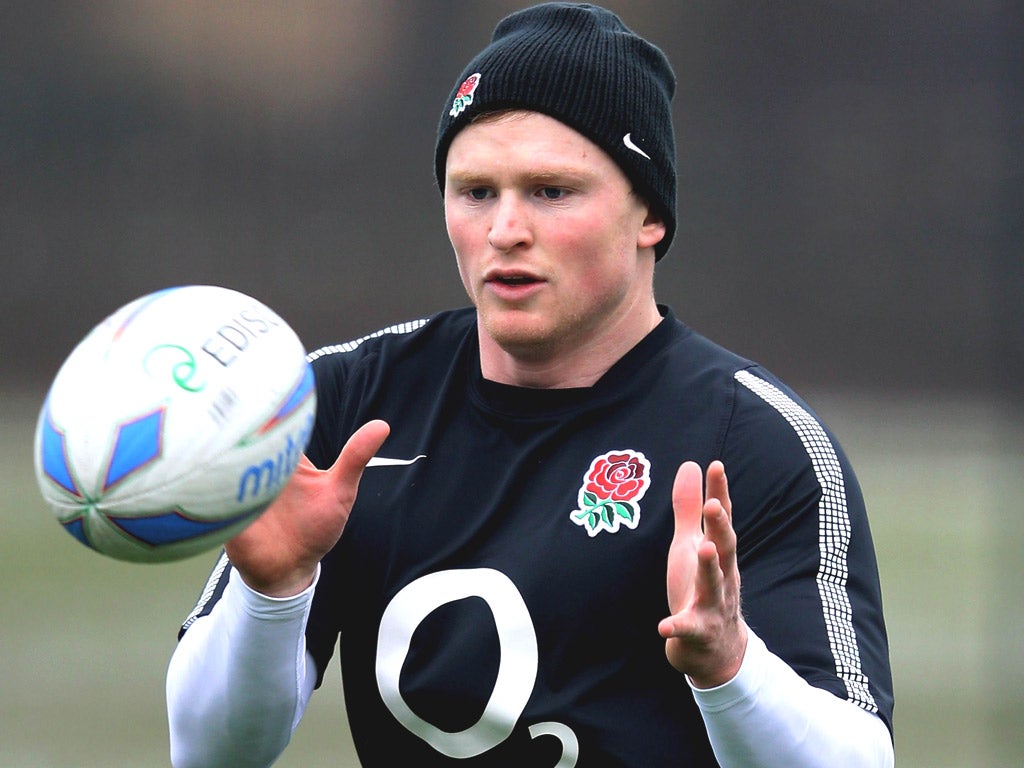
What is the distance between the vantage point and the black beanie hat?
2.27 metres

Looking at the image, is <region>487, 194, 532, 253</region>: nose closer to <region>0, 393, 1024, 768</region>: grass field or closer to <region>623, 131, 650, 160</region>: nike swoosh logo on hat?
<region>623, 131, 650, 160</region>: nike swoosh logo on hat

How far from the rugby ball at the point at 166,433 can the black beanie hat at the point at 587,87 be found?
1.95ft

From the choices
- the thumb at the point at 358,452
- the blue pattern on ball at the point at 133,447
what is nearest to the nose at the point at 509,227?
the thumb at the point at 358,452

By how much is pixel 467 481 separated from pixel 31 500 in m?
5.29

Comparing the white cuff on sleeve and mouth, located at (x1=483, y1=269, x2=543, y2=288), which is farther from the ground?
mouth, located at (x1=483, y1=269, x2=543, y2=288)

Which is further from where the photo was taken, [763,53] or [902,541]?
[902,541]

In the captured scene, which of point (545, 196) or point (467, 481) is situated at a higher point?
point (545, 196)

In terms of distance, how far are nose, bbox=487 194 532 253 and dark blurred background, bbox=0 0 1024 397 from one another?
3226mm

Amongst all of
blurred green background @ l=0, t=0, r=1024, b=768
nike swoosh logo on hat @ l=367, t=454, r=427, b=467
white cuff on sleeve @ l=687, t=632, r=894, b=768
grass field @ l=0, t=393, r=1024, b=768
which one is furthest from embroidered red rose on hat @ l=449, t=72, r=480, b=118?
blurred green background @ l=0, t=0, r=1024, b=768

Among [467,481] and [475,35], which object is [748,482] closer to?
[467,481]

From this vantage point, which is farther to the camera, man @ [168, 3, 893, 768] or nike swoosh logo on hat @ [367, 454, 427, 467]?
nike swoosh logo on hat @ [367, 454, 427, 467]

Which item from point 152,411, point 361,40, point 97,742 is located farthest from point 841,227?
point 152,411

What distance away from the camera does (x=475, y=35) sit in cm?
529

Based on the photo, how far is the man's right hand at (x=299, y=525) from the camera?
6.70 feet
